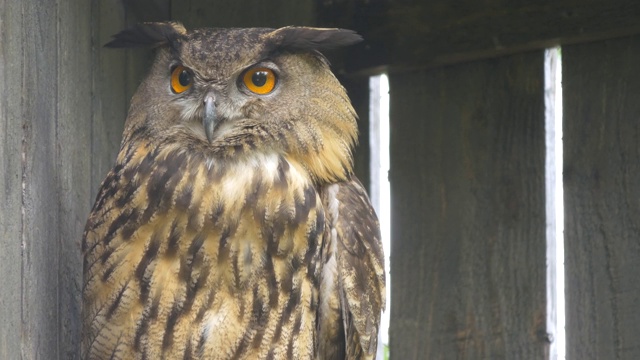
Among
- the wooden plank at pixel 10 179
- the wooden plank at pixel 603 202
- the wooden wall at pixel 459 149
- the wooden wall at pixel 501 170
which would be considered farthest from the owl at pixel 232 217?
the wooden plank at pixel 603 202

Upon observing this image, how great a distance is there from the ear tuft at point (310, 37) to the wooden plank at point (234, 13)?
0.51 m

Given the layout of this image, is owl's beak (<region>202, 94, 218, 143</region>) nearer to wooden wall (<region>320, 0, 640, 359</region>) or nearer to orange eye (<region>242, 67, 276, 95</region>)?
orange eye (<region>242, 67, 276, 95</region>)

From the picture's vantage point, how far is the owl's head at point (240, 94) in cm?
294

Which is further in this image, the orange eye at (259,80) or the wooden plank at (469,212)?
the wooden plank at (469,212)

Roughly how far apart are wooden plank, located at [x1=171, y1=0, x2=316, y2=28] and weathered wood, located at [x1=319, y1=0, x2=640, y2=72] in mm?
123

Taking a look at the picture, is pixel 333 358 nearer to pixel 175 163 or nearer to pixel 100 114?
pixel 175 163

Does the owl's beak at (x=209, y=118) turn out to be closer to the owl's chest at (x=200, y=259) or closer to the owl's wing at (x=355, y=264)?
the owl's chest at (x=200, y=259)

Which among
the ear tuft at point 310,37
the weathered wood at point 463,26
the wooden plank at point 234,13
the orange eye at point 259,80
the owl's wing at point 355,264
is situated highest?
the wooden plank at point 234,13

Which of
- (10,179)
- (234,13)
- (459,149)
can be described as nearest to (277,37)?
(234,13)

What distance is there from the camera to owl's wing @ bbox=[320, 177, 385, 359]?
3.03 metres

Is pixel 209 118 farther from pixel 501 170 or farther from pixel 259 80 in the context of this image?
pixel 501 170

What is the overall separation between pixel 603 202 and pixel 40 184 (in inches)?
57.4

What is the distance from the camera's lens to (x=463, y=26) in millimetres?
3258

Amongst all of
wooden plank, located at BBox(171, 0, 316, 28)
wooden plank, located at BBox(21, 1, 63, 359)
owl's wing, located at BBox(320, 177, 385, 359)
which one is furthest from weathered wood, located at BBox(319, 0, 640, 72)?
wooden plank, located at BBox(21, 1, 63, 359)
